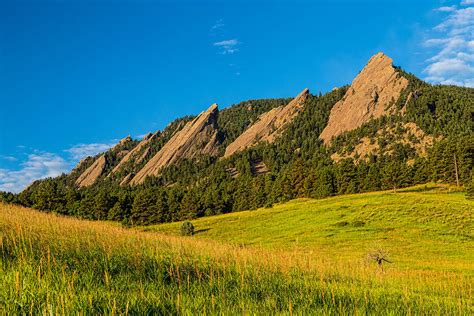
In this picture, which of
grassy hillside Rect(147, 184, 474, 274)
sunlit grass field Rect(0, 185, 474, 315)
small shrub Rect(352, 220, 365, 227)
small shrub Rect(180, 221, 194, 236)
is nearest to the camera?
sunlit grass field Rect(0, 185, 474, 315)

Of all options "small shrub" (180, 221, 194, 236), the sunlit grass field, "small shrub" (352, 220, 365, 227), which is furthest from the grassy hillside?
the sunlit grass field

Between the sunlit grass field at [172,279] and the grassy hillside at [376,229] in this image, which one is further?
the grassy hillside at [376,229]

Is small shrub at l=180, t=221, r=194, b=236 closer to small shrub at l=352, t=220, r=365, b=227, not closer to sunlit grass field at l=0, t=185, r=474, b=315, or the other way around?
small shrub at l=352, t=220, r=365, b=227

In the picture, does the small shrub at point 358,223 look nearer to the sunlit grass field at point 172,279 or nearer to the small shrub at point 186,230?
the small shrub at point 186,230

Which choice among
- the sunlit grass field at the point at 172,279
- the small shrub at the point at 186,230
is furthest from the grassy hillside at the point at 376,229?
the sunlit grass field at the point at 172,279

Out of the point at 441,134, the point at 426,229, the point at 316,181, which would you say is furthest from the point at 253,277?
the point at 441,134

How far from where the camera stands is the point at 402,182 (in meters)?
104

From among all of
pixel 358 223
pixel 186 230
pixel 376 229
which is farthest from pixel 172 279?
pixel 186 230

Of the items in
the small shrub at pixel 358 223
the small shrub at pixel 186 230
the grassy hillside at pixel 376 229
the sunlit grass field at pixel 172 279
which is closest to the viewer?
the sunlit grass field at pixel 172 279

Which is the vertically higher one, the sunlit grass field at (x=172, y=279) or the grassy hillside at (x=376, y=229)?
the sunlit grass field at (x=172, y=279)

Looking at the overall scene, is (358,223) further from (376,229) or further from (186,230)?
(186,230)

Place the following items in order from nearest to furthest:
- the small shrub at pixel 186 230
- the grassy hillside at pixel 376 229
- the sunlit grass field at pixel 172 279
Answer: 1. the sunlit grass field at pixel 172 279
2. the grassy hillside at pixel 376 229
3. the small shrub at pixel 186 230

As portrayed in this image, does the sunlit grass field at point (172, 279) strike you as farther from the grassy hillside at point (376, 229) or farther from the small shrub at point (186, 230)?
the small shrub at point (186, 230)

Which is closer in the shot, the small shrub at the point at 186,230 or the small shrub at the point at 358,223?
the small shrub at the point at 358,223
